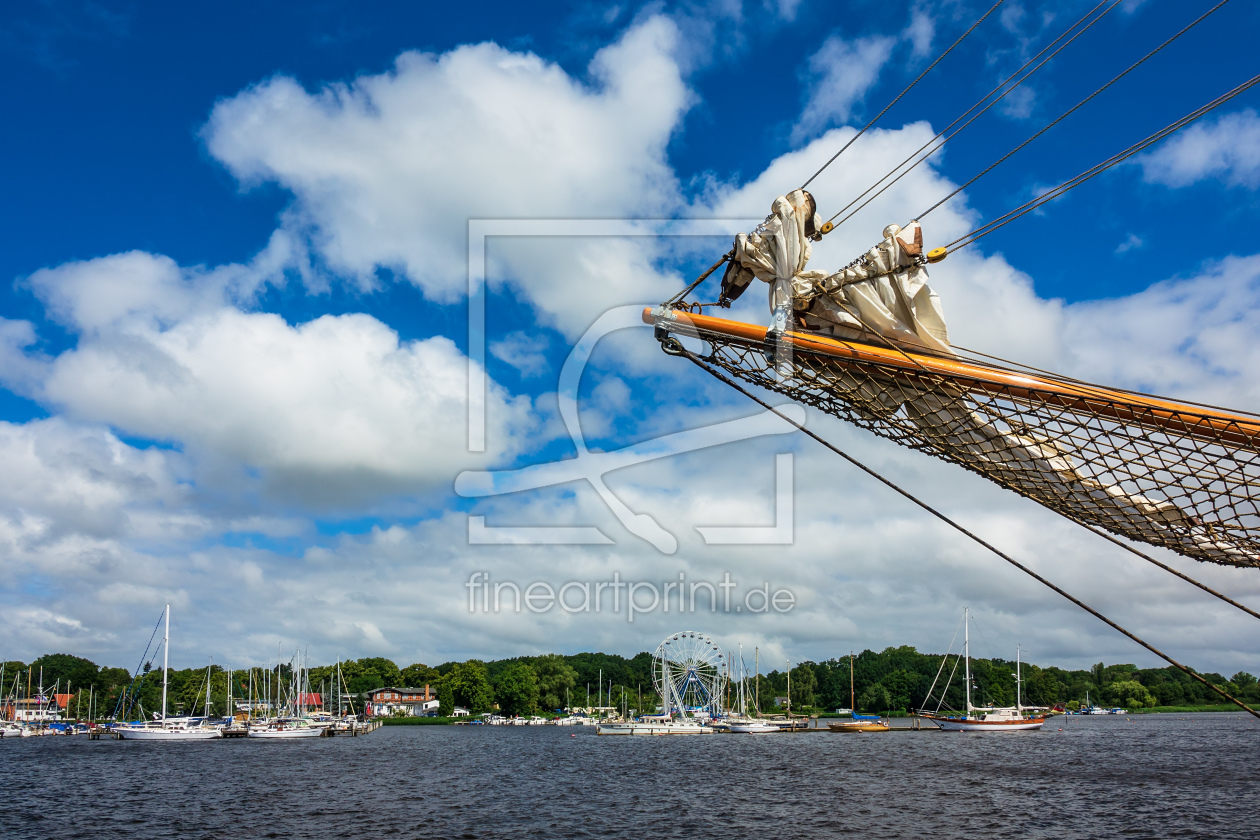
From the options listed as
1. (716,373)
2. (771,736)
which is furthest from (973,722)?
(716,373)

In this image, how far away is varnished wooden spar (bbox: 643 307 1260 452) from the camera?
6.91 metres

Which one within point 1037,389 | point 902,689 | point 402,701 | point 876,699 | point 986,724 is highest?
point 1037,389

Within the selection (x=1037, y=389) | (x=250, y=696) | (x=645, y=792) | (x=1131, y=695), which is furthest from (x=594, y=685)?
(x=1037, y=389)

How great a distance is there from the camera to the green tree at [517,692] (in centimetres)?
11556

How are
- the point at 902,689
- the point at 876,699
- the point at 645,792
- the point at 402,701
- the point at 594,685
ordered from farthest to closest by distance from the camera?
the point at 594,685 < the point at 402,701 < the point at 902,689 < the point at 876,699 < the point at 645,792

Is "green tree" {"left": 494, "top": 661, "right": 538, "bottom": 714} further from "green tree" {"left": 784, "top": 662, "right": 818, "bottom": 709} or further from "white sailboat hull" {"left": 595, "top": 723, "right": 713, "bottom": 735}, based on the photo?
"white sailboat hull" {"left": 595, "top": 723, "right": 713, "bottom": 735}

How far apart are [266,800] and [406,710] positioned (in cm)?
9974

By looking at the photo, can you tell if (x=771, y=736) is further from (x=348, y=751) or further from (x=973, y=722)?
(x=348, y=751)

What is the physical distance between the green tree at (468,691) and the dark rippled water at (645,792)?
6134 cm

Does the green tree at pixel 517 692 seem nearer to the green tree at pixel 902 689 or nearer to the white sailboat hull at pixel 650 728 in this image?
the white sailboat hull at pixel 650 728

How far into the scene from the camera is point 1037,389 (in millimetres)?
7383

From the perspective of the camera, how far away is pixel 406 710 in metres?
126

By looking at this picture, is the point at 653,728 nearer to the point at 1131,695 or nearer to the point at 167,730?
the point at 167,730

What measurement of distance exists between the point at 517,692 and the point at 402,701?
22483 millimetres
